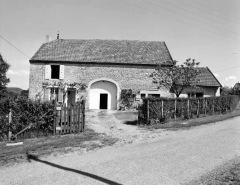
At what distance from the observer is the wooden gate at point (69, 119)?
824cm

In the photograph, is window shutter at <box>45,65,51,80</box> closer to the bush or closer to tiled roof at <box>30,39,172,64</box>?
tiled roof at <box>30,39,172,64</box>

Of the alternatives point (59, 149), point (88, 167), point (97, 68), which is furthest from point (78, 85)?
point (88, 167)

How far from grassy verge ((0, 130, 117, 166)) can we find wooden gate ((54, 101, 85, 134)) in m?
0.41

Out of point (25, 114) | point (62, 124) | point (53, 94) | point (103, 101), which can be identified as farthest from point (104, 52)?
point (25, 114)

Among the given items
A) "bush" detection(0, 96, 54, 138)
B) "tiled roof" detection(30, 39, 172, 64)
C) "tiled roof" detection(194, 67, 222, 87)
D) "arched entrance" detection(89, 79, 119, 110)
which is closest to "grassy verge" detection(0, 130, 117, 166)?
"bush" detection(0, 96, 54, 138)

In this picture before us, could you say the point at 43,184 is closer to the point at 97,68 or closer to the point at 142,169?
the point at 142,169

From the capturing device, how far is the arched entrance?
20.2 meters

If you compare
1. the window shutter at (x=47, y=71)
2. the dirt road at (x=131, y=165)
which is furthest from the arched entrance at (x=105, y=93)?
the dirt road at (x=131, y=165)

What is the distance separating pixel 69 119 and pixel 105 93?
1174cm

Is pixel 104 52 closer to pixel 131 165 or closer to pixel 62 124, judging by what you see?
pixel 62 124

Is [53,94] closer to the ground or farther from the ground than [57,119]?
farther from the ground

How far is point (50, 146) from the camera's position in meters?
6.38

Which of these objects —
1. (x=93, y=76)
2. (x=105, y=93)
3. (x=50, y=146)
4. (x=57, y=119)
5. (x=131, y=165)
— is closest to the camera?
(x=131, y=165)

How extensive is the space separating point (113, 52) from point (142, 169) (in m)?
18.6
